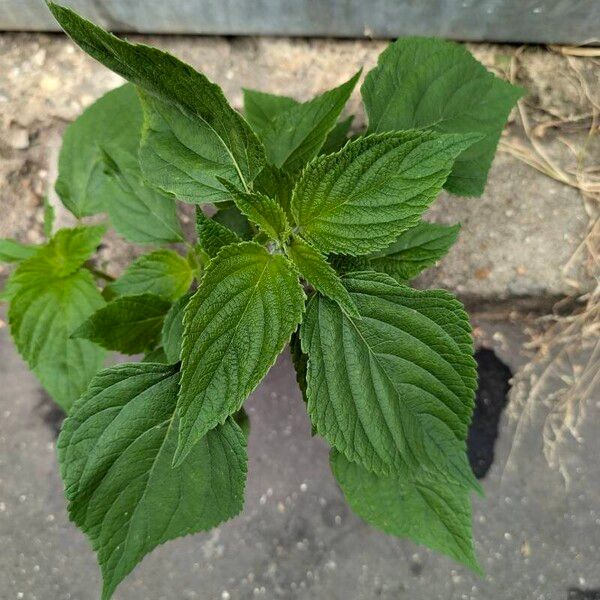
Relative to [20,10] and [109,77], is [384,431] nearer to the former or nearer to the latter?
[109,77]

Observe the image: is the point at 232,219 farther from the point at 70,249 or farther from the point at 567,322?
the point at 567,322

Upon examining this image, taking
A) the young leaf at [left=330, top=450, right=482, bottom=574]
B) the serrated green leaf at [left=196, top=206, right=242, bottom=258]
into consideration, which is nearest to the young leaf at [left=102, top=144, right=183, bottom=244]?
the serrated green leaf at [left=196, top=206, right=242, bottom=258]

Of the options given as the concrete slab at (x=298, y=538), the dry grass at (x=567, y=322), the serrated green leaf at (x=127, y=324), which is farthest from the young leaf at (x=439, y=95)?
the concrete slab at (x=298, y=538)

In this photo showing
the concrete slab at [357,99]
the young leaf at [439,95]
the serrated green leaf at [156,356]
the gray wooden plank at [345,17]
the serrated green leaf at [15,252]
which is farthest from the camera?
the concrete slab at [357,99]

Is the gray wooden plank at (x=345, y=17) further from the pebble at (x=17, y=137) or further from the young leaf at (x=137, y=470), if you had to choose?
the young leaf at (x=137, y=470)

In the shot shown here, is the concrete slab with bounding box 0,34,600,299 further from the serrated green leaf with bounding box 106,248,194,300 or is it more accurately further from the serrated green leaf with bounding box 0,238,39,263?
the serrated green leaf with bounding box 106,248,194,300

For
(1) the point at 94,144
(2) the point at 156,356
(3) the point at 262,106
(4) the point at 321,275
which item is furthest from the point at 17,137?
(4) the point at 321,275

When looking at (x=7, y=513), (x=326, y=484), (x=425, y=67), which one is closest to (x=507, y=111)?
(x=425, y=67)
